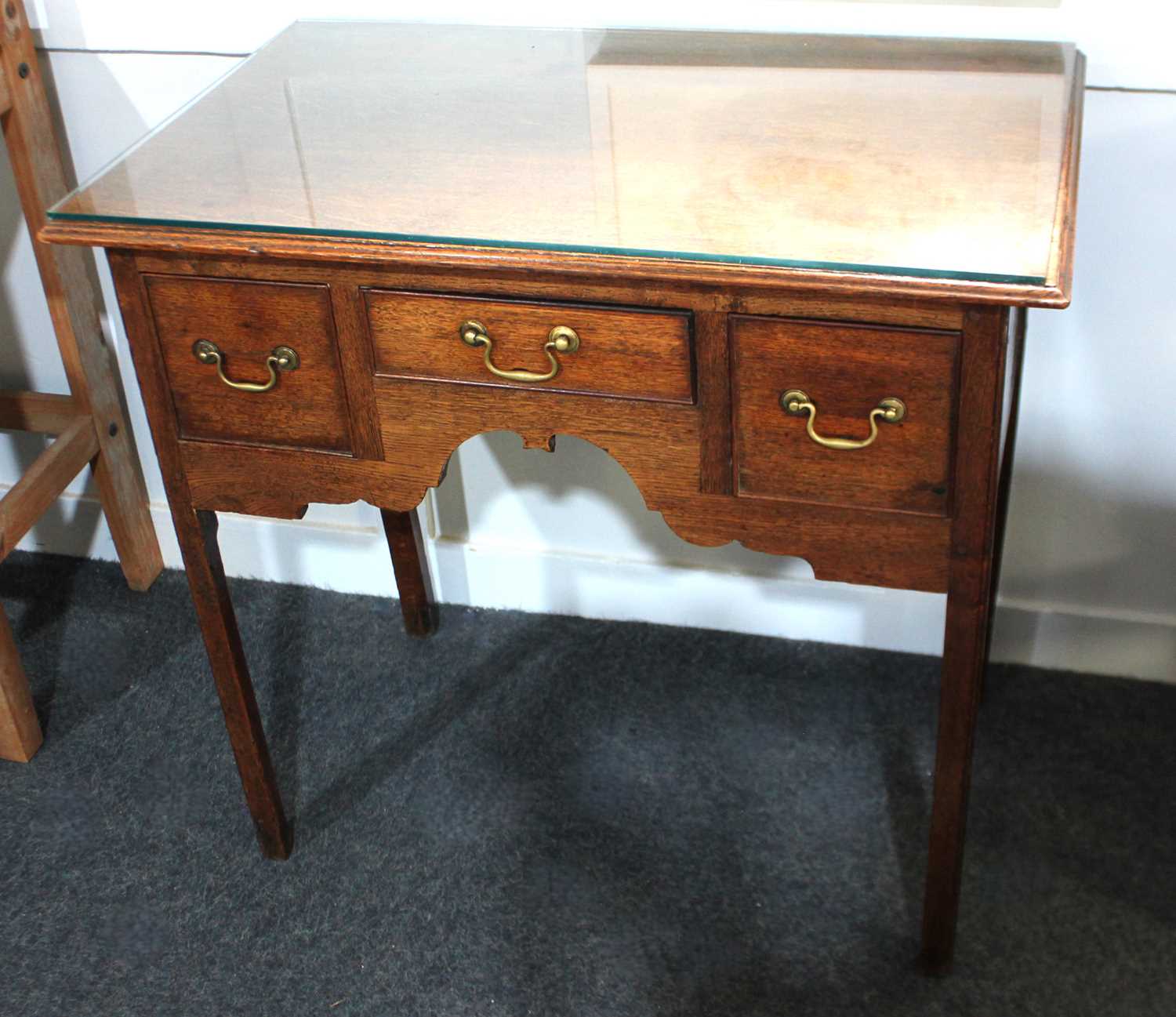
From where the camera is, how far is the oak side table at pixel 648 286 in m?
1.30

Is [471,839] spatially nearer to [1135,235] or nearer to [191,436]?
[191,436]

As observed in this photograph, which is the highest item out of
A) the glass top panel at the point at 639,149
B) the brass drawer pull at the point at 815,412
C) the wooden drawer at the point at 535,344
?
the glass top panel at the point at 639,149

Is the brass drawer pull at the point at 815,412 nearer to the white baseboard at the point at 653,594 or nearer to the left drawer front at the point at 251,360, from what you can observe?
the left drawer front at the point at 251,360

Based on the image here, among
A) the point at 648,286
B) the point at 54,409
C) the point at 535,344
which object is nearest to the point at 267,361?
the point at 535,344

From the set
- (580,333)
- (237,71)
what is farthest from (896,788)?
(237,71)

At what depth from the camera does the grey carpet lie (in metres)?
1.74

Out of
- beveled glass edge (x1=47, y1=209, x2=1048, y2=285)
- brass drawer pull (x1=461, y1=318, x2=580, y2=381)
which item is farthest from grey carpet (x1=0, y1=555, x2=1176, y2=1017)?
beveled glass edge (x1=47, y1=209, x2=1048, y2=285)

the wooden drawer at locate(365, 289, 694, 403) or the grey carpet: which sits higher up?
the wooden drawer at locate(365, 289, 694, 403)

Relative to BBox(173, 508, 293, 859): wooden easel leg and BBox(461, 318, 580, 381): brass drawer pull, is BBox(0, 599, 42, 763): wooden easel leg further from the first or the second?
BBox(461, 318, 580, 381): brass drawer pull

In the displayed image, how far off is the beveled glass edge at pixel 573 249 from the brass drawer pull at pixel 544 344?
9 centimetres

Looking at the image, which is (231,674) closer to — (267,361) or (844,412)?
(267,361)

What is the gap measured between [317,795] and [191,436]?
25.1 inches

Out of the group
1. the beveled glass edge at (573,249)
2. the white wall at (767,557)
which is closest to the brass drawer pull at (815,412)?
the beveled glass edge at (573,249)

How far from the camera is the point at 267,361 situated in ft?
4.90
